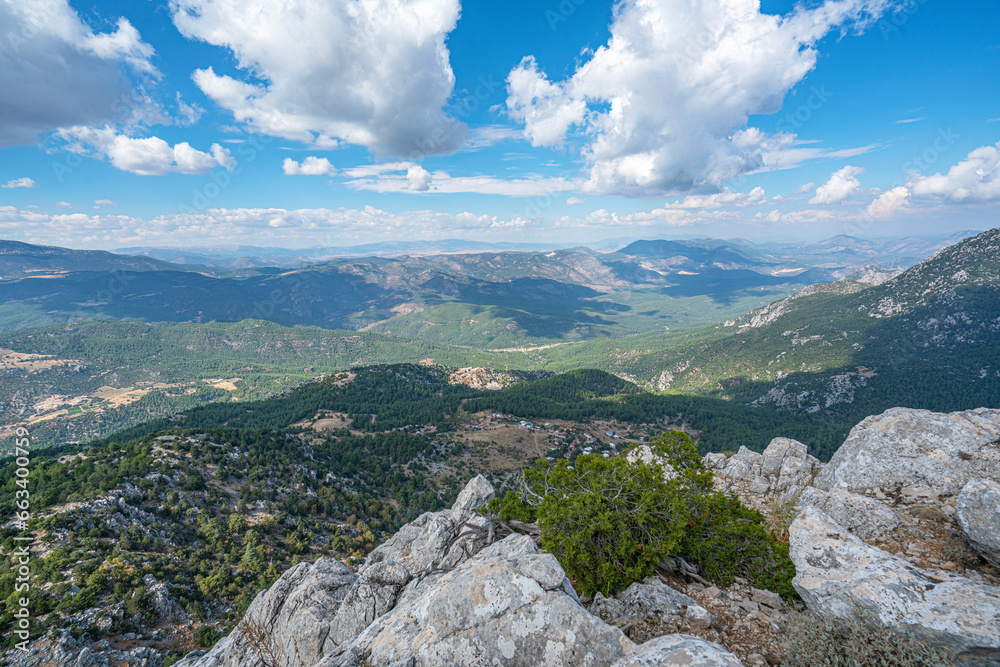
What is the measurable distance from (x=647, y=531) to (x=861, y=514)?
10724 mm

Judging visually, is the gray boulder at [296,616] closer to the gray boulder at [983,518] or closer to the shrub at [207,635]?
the shrub at [207,635]

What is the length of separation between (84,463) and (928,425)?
10244 cm

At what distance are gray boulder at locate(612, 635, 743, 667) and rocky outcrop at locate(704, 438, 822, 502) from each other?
2113cm

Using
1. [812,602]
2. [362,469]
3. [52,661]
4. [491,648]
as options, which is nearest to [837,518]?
[812,602]

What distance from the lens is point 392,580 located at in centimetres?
2102

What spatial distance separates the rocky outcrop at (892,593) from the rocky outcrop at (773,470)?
41.9 ft

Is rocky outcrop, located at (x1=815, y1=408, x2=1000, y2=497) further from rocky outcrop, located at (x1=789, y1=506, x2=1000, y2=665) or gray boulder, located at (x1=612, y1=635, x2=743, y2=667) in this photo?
gray boulder, located at (x1=612, y1=635, x2=743, y2=667)

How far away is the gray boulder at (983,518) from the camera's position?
13516 mm

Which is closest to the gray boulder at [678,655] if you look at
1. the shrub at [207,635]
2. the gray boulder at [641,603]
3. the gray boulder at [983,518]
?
the gray boulder at [641,603]

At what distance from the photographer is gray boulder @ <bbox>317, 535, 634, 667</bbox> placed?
36.3 feet

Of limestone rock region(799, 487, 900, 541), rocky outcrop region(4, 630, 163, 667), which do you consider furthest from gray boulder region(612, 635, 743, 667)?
rocky outcrop region(4, 630, 163, 667)

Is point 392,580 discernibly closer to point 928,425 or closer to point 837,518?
point 837,518

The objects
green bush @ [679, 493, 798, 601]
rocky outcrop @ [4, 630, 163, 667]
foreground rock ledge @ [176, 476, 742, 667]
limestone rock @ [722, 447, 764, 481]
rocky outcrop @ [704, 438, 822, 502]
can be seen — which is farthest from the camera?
limestone rock @ [722, 447, 764, 481]

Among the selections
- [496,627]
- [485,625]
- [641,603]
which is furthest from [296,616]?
[641,603]
